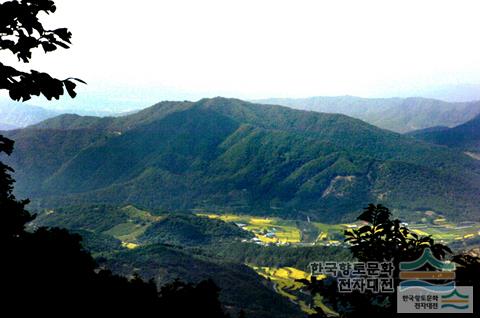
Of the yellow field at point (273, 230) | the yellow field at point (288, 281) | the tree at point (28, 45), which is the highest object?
the yellow field at point (273, 230)

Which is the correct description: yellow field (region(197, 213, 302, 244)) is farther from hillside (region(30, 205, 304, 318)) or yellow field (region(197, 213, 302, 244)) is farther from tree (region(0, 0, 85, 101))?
tree (region(0, 0, 85, 101))

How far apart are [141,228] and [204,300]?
14447cm

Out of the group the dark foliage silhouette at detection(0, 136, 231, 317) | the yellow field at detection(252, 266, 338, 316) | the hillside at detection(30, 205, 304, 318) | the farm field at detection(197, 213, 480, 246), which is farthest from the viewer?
the farm field at detection(197, 213, 480, 246)

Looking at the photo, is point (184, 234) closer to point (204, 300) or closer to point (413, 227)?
point (413, 227)

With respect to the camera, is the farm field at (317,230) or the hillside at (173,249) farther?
the farm field at (317,230)

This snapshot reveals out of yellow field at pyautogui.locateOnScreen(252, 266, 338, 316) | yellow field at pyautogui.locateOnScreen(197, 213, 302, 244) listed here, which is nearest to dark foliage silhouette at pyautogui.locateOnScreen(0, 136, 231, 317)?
yellow field at pyautogui.locateOnScreen(252, 266, 338, 316)

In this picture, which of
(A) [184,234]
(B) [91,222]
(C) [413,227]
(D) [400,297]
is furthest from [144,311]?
(C) [413,227]

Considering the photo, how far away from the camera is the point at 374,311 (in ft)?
28.5

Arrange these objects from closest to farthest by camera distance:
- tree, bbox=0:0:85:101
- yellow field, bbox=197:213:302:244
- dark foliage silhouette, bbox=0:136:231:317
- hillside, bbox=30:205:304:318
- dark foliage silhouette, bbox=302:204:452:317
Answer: tree, bbox=0:0:85:101 → dark foliage silhouette, bbox=302:204:452:317 → dark foliage silhouette, bbox=0:136:231:317 → hillside, bbox=30:205:304:318 → yellow field, bbox=197:213:302:244

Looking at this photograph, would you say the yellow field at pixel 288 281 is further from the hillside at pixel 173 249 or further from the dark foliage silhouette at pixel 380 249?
the dark foliage silhouette at pixel 380 249

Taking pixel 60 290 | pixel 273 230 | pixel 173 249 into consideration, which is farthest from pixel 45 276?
pixel 273 230

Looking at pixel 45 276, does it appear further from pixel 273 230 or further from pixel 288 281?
pixel 273 230

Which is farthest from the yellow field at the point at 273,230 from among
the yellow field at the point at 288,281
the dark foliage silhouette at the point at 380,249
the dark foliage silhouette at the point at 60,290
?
the dark foliage silhouette at the point at 380,249

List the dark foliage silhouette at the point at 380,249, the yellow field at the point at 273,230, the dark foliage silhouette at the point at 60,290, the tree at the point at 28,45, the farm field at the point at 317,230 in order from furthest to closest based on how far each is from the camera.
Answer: the yellow field at the point at 273,230 < the farm field at the point at 317,230 < the dark foliage silhouette at the point at 60,290 < the dark foliage silhouette at the point at 380,249 < the tree at the point at 28,45
